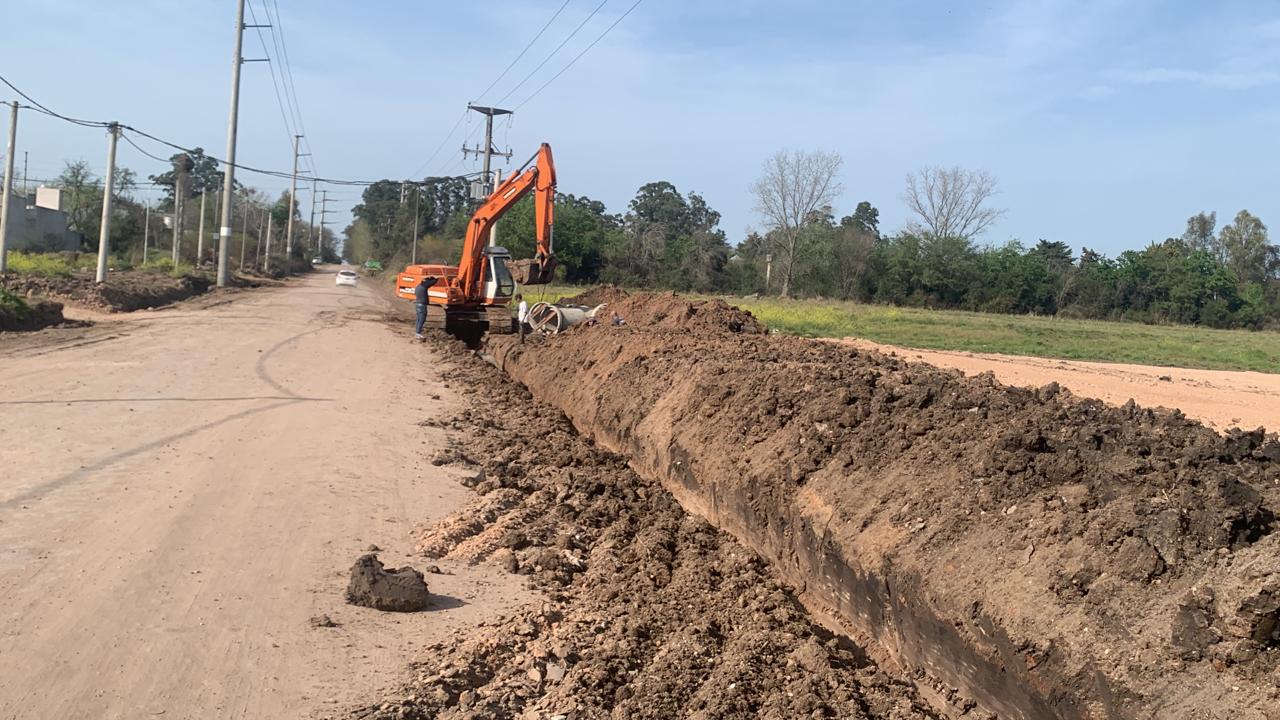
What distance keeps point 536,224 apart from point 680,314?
622cm

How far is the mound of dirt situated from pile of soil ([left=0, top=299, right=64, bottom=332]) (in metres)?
16.3

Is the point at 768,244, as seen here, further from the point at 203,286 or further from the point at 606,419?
the point at 606,419

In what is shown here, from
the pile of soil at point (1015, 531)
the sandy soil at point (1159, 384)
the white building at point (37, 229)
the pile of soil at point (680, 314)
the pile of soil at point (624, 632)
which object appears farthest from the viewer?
the white building at point (37, 229)

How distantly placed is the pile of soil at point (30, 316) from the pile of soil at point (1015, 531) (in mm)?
15789

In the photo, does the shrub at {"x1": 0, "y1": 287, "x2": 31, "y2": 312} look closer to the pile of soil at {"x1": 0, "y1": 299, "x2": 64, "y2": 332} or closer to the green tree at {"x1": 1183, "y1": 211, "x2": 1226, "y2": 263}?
the pile of soil at {"x1": 0, "y1": 299, "x2": 64, "y2": 332}

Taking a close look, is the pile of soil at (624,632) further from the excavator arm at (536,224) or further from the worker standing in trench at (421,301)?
the worker standing in trench at (421,301)

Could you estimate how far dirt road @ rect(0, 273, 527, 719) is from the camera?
466 centimetres

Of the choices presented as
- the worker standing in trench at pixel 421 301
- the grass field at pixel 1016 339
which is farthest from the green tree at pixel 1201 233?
the worker standing in trench at pixel 421 301

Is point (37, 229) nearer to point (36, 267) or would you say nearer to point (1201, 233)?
point (36, 267)

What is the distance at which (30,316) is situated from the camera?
19703mm

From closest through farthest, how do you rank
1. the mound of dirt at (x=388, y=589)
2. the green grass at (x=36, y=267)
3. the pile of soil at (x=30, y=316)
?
the mound of dirt at (x=388, y=589), the pile of soil at (x=30, y=316), the green grass at (x=36, y=267)

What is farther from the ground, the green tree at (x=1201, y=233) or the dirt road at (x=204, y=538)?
the green tree at (x=1201, y=233)

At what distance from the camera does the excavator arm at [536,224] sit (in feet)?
68.7

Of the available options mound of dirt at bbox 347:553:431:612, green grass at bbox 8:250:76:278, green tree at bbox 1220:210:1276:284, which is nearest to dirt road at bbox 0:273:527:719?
mound of dirt at bbox 347:553:431:612
